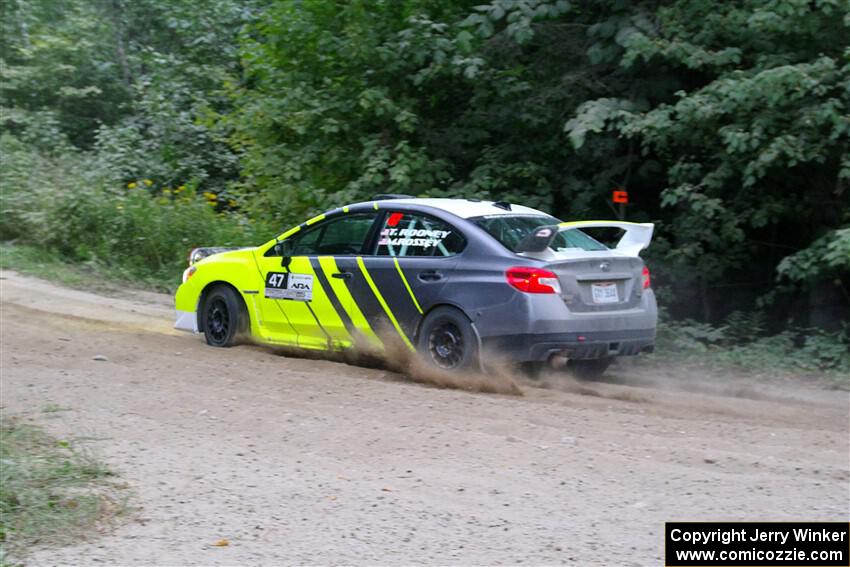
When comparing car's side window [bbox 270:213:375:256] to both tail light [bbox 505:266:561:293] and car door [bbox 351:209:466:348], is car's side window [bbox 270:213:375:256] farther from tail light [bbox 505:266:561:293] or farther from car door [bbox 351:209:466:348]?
tail light [bbox 505:266:561:293]

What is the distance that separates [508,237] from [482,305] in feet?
2.38

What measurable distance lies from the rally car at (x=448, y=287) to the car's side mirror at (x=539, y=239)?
0.01m

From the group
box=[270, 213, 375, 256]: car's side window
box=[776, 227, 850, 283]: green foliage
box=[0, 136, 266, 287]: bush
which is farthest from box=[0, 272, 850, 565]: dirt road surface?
box=[0, 136, 266, 287]: bush

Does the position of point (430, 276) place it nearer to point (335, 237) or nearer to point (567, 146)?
point (335, 237)

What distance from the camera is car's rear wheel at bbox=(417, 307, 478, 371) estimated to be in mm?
9328

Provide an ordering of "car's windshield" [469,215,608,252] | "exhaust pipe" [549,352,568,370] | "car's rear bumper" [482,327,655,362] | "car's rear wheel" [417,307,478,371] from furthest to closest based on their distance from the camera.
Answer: "car's windshield" [469,215,608,252]
"car's rear wheel" [417,307,478,371]
"exhaust pipe" [549,352,568,370]
"car's rear bumper" [482,327,655,362]

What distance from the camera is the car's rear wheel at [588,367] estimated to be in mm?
10039

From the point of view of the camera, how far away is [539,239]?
9.16 meters

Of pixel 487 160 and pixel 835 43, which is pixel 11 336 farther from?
pixel 835 43

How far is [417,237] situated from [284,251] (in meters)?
1.55

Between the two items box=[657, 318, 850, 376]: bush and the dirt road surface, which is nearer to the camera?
the dirt road surface

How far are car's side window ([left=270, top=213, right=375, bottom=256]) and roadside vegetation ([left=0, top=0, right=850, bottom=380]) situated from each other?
2.58 metres

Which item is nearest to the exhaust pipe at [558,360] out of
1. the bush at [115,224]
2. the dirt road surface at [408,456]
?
the dirt road surface at [408,456]

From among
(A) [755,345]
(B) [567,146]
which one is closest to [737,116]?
(A) [755,345]
